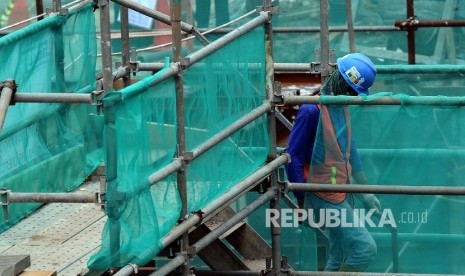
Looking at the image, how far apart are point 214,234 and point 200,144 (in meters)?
0.67

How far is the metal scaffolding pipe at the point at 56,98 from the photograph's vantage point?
695 centimetres

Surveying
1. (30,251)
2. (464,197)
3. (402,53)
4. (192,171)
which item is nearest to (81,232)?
(30,251)

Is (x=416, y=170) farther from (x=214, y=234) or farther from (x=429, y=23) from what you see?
(x=429, y=23)

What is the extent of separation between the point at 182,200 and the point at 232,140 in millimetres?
852

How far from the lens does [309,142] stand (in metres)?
8.32

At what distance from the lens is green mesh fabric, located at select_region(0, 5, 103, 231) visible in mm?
7934

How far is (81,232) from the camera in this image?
7.84 metres

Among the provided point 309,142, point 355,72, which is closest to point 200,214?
point 309,142

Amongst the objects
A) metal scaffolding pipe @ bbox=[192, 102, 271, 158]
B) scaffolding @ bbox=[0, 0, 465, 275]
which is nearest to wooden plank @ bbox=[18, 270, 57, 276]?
scaffolding @ bbox=[0, 0, 465, 275]

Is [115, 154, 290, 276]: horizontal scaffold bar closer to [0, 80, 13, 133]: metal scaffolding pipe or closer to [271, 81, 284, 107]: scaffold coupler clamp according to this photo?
[271, 81, 284, 107]: scaffold coupler clamp

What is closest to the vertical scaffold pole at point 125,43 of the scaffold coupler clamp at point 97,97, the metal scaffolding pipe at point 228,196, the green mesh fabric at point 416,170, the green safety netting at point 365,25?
the metal scaffolding pipe at point 228,196

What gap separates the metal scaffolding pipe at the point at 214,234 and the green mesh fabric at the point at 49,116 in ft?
2.90

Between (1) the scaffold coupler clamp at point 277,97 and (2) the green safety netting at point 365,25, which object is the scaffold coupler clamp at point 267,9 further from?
(2) the green safety netting at point 365,25

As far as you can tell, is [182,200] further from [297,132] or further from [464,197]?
[464,197]
